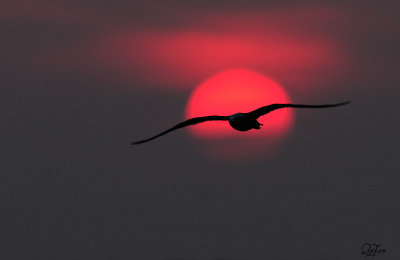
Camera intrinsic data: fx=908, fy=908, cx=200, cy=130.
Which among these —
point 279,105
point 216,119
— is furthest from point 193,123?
point 279,105

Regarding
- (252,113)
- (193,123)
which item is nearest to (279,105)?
(252,113)

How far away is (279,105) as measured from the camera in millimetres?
57250

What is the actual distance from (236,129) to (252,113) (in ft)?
4.82

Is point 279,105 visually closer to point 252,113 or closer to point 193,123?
point 252,113

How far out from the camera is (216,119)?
58594 millimetres

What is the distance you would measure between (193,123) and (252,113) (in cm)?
455

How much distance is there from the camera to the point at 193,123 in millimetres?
59750

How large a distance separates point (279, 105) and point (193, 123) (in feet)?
20.0

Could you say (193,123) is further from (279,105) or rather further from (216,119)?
(279,105)

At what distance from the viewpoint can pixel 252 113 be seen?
188 feet

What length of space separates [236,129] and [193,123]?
395 centimetres

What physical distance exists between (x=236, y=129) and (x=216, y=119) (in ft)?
7.16
